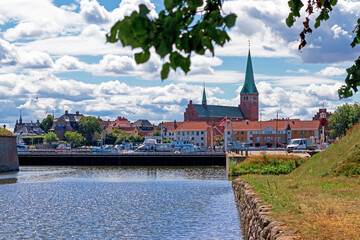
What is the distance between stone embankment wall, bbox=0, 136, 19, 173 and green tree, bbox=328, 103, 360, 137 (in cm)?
7980

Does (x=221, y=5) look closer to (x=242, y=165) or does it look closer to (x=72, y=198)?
(x=72, y=198)

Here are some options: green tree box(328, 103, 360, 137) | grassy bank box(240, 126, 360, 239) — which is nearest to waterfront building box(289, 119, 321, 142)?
green tree box(328, 103, 360, 137)

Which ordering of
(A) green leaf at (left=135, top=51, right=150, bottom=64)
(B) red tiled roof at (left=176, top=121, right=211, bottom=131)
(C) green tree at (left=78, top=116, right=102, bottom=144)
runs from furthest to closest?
(C) green tree at (left=78, top=116, right=102, bottom=144), (B) red tiled roof at (left=176, top=121, right=211, bottom=131), (A) green leaf at (left=135, top=51, right=150, bottom=64)

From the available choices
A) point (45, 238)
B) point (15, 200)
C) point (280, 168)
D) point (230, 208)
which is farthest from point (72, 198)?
point (280, 168)

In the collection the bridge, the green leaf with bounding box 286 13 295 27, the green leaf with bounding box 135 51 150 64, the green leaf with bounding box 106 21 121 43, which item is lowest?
the bridge

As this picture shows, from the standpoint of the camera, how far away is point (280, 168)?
133 ft

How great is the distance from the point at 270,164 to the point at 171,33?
39.4 m

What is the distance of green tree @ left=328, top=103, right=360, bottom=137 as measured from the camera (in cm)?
11869

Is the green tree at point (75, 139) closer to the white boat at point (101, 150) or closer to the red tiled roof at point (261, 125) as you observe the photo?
the red tiled roof at point (261, 125)

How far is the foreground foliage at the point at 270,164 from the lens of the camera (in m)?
40.3

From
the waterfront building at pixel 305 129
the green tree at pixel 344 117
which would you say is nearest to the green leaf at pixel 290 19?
the green tree at pixel 344 117

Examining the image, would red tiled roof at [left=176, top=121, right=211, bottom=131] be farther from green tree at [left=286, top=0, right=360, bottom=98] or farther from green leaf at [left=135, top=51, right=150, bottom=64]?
green leaf at [left=135, top=51, right=150, bottom=64]

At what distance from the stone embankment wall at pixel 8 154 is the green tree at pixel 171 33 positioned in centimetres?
6155

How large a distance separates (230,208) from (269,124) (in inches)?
5878
